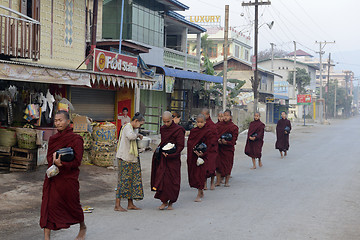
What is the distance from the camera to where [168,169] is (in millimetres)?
7879

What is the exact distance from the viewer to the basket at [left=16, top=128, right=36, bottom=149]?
34.1ft

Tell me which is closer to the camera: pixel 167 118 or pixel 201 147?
pixel 167 118

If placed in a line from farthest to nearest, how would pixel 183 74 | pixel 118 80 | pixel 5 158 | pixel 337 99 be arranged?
pixel 337 99 → pixel 183 74 → pixel 118 80 → pixel 5 158

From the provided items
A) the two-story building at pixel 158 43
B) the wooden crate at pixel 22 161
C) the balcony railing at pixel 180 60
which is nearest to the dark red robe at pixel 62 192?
the wooden crate at pixel 22 161

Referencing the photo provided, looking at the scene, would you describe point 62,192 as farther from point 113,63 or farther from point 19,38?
point 113,63

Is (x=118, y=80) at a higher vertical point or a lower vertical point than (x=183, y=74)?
lower

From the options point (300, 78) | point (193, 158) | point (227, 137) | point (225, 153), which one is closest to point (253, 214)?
point (193, 158)

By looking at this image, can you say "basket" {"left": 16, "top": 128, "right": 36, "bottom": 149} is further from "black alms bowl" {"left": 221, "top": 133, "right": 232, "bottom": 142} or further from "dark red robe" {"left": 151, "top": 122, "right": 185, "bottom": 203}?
"black alms bowl" {"left": 221, "top": 133, "right": 232, "bottom": 142}

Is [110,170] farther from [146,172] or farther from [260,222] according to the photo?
[260,222]

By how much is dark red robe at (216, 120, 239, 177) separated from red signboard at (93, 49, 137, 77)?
4.98 meters

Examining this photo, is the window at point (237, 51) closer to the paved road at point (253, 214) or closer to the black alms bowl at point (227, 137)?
the paved road at point (253, 214)

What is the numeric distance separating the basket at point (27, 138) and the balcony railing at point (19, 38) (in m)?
1.80

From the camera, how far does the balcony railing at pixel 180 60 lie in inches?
913

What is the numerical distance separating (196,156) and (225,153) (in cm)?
202
